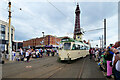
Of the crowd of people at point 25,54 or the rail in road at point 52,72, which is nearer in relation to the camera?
the rail in road at point 52,72

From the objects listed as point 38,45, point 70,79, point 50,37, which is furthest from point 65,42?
point 38,45

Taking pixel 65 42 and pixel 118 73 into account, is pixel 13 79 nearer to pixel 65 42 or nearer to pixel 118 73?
pixel 118 73

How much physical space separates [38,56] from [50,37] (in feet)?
108

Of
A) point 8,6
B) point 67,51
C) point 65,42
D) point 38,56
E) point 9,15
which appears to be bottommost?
point 38,56

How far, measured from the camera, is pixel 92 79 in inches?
203

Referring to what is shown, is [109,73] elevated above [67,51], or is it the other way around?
[67,51]

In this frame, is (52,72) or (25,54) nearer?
(52,72)

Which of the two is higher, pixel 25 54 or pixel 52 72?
pixel 25 54

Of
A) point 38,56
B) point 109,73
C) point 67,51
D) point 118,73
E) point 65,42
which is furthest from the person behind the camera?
point 38,56

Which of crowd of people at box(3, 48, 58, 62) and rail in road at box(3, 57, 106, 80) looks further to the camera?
crowd of people at box(3, 48, 58, 62)

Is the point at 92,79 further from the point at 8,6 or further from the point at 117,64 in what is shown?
the point at 8,6

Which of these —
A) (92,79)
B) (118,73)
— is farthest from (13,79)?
(118,73)

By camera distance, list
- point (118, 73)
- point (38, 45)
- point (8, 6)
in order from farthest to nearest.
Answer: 1. point (38, 45)
2. point (8, 6)
3. point (118, 73)

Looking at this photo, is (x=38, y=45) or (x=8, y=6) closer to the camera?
(x=8, y=6)
